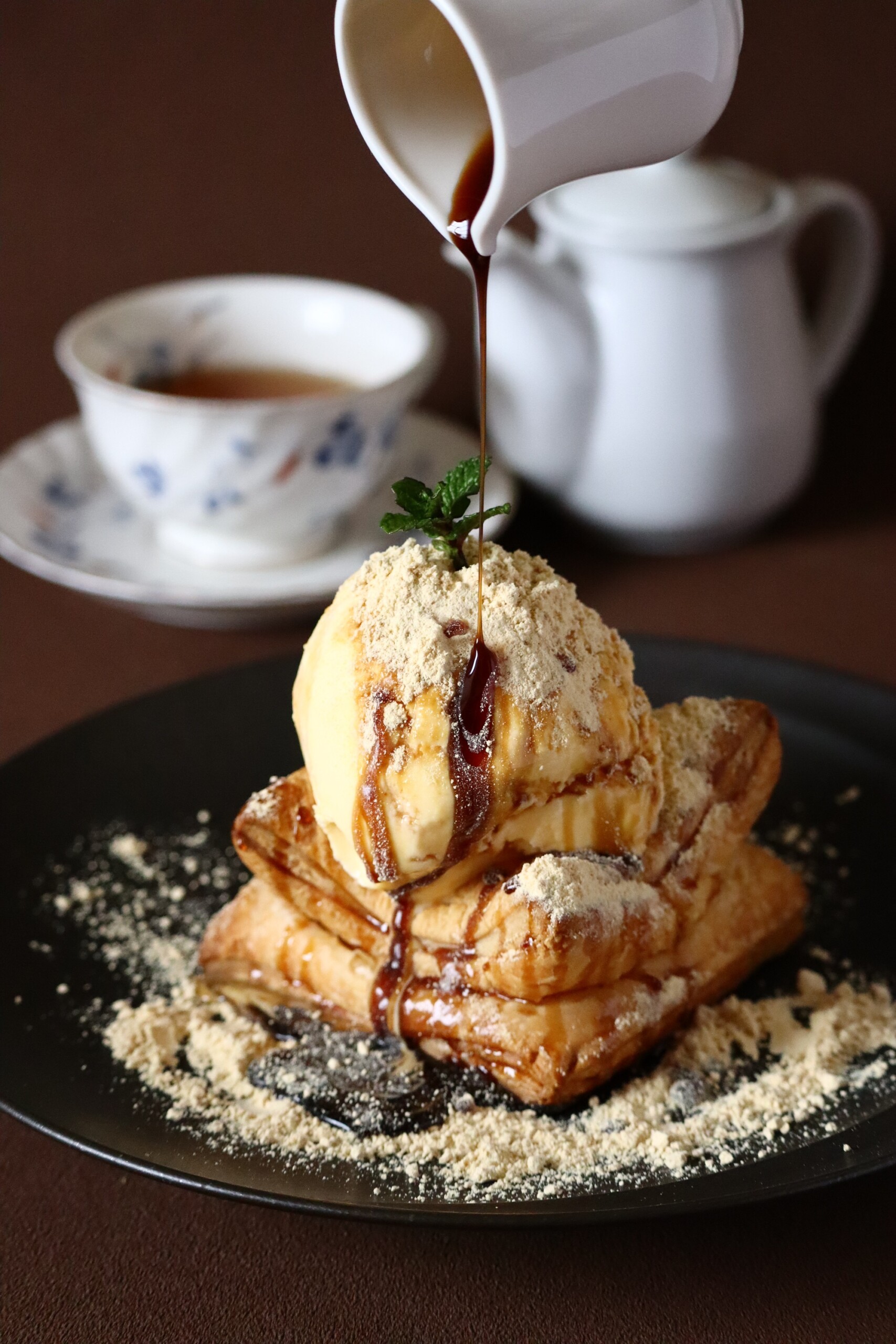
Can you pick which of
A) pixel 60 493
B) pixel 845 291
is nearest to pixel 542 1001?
pixel 60 493

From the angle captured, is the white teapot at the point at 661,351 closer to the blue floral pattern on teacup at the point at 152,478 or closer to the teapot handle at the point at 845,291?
the teapot handle at the point at 845,291

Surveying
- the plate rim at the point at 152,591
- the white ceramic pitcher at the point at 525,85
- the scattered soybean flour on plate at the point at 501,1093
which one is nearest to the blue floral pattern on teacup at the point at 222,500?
the plate rim at the point at 152,591

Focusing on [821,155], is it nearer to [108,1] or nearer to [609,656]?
[108,1]

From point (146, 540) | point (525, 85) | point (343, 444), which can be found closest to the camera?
point (525, 85)

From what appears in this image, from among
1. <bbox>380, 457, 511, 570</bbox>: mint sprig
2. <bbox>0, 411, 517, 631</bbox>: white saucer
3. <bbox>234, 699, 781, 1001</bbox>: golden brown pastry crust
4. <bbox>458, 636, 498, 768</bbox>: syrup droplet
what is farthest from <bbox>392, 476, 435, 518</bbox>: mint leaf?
<bbox>0, 411, 517, 631</bbox>: white saucer

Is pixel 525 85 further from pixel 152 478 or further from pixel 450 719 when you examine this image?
pixel 152 478

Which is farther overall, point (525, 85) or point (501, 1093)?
point (501, 1093)

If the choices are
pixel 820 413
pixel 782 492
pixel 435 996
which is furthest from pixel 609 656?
pixel 820 413

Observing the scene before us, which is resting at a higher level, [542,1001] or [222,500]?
[542,1001]
